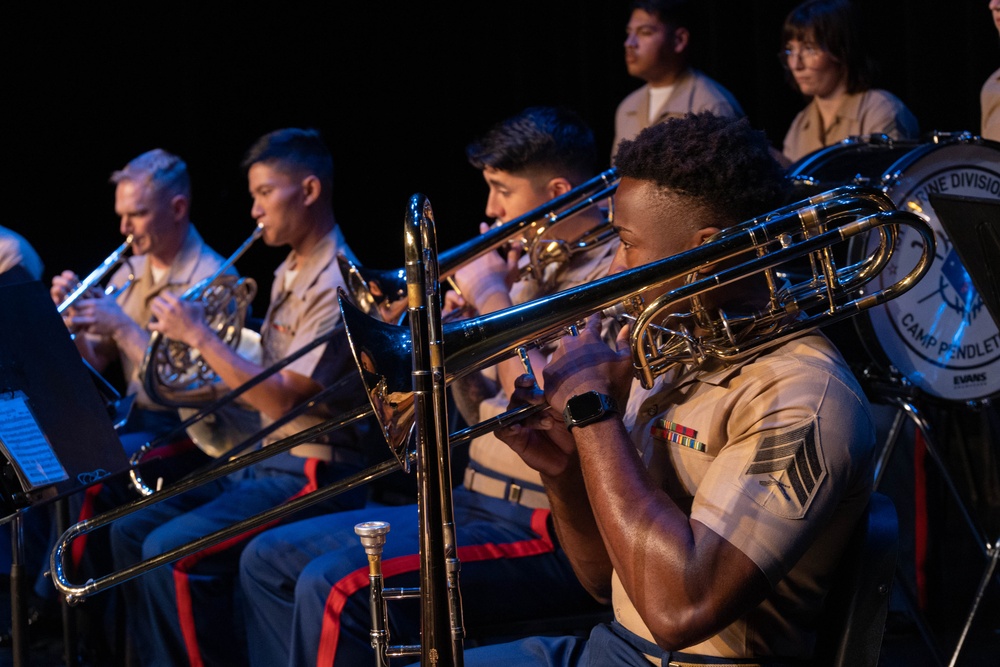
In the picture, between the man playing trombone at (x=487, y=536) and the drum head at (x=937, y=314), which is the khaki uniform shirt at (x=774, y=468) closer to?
the man playing trombone at (x=487, y=536)

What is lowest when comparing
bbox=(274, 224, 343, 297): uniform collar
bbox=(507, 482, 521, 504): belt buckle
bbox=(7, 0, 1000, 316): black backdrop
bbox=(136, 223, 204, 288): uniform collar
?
bbox=(507, 482, 521, 504): belt buckle

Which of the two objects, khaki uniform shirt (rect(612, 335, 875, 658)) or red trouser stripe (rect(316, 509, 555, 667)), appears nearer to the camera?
khaki uniform shirt (rect(612, 335, 875, 658))

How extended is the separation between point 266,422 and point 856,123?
2.26m

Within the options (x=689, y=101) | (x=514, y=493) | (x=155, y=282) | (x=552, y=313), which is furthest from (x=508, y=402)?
(x=155, y=282)

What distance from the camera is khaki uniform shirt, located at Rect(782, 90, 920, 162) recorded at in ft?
11.8

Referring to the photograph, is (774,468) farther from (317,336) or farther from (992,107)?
(992,107)

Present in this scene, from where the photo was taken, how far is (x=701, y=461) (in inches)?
66.2

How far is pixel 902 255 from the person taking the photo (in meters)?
2.77

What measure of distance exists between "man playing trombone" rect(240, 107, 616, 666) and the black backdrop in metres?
2.31

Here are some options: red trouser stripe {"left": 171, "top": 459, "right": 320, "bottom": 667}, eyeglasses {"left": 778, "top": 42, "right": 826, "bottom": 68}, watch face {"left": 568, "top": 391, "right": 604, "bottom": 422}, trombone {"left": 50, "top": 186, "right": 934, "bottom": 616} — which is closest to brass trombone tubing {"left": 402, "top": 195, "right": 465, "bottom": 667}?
trombone {"left": 50, "top": 186, "right": 934, "bottom": 616}

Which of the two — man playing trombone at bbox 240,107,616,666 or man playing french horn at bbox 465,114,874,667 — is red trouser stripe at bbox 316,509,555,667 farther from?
man playing french horn at bbox 465,114,874,667

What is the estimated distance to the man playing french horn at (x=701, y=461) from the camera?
1489mm

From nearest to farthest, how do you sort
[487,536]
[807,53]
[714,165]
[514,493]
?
[714,165] → [487,536] → [514,493] → [807,53]

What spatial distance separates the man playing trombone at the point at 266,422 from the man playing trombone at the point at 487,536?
25 cm
